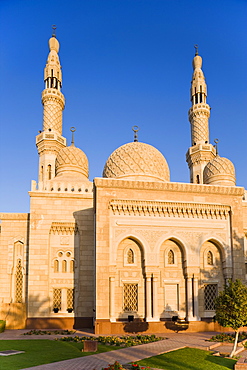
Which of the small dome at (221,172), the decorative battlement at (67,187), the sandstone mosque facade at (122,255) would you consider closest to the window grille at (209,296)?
the sandstone mosque facade at (122,255)

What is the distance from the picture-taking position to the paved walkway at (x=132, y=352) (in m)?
10.4

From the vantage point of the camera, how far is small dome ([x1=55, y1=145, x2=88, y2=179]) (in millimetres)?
28547

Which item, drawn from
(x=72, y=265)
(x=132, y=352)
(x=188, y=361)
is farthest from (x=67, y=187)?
(x=188, y=361)

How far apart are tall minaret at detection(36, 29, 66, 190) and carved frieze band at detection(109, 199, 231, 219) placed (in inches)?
518

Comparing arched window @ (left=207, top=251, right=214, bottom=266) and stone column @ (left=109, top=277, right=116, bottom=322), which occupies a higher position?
arched window @ (left=207, top=251, right=214, bottom=266)

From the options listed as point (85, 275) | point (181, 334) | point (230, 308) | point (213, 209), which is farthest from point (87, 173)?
point (230, 308)

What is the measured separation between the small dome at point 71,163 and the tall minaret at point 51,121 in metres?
3.02

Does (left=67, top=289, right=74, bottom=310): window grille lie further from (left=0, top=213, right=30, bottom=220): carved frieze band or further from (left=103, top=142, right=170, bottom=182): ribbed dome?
(left=103, top=142, right=170, bottom=182): ribbed dome

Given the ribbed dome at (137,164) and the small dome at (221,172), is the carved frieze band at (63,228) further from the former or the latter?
the small dome at (221,172)

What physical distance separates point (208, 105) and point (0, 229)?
21.5 metres

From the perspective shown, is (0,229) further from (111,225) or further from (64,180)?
(111,225)

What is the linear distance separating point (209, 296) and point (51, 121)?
65.5 feet

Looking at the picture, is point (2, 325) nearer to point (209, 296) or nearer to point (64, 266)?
point (64, 266)

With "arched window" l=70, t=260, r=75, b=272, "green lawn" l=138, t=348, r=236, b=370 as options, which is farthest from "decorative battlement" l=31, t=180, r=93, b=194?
"green lawn" l=138, t=348, r=236, b=370
